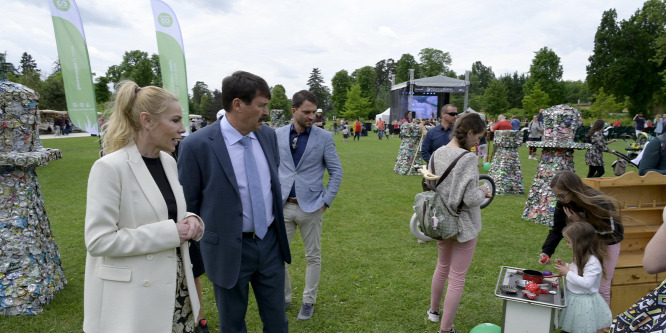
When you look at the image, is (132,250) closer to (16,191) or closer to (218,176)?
(218,176)

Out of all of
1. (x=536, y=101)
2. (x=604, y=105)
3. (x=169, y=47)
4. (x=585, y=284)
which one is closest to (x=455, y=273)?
(x=585, y=284)

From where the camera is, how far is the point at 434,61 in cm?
6806

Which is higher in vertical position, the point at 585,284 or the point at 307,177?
the point at 307,177

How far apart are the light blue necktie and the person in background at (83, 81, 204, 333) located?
456 mm

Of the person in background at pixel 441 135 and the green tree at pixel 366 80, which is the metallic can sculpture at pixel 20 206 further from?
the green tree at pixel 366 80

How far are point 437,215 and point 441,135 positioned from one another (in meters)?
3.08

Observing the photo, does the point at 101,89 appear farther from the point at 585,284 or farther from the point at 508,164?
the point at 585,284

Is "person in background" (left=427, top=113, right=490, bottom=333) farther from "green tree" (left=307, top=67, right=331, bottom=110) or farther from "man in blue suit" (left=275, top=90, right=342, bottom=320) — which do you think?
"green tree" (left=307, top=67, right=331, bottom=110)

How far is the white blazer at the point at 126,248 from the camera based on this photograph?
1611 mm

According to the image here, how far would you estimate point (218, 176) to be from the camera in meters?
2.20

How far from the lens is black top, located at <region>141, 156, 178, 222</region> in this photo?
1.87 metres

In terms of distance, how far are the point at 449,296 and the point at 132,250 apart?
2496 mm

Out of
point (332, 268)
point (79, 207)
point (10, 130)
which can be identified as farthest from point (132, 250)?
point (79, 207)

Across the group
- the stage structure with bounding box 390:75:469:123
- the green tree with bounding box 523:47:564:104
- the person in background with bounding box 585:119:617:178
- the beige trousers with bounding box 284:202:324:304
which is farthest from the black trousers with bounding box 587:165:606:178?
the green tree with bounding box 523:47:564:104
